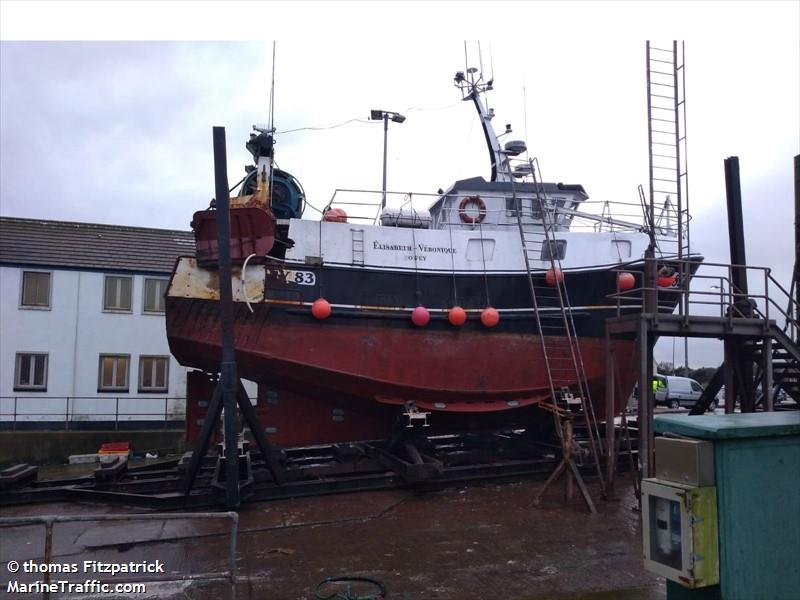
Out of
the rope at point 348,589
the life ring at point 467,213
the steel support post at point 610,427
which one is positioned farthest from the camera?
the life ring at point 467,213

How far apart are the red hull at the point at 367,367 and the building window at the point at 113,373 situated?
8516 mm

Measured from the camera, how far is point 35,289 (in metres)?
18.3

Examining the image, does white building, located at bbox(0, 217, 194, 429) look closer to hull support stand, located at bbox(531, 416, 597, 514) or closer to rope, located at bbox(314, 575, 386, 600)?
hull support stand, located at bbox(531, 416, 597, 514)

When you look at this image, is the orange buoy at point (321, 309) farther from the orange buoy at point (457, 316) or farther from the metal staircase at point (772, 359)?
the metal staircase at point (772, 359)

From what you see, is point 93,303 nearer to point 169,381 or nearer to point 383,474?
point 169,381

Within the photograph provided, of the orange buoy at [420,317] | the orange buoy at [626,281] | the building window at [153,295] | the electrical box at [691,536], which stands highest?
the building window at [153,295]

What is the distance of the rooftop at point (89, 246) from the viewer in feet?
61.3

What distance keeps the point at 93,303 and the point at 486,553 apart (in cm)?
1545

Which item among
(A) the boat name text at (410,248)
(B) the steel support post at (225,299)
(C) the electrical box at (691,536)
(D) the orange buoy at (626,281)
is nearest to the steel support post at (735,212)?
(D) the orange buoy at (626,281)

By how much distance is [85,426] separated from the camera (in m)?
18.0

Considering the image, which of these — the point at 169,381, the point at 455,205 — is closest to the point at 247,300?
the point at 455,205

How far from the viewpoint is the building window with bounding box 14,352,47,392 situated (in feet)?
58.4

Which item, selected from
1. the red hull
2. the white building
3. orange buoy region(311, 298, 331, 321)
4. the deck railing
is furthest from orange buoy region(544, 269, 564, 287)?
the white building

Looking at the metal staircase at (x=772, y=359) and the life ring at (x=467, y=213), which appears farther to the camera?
the life ring at (x=467, y=213)
